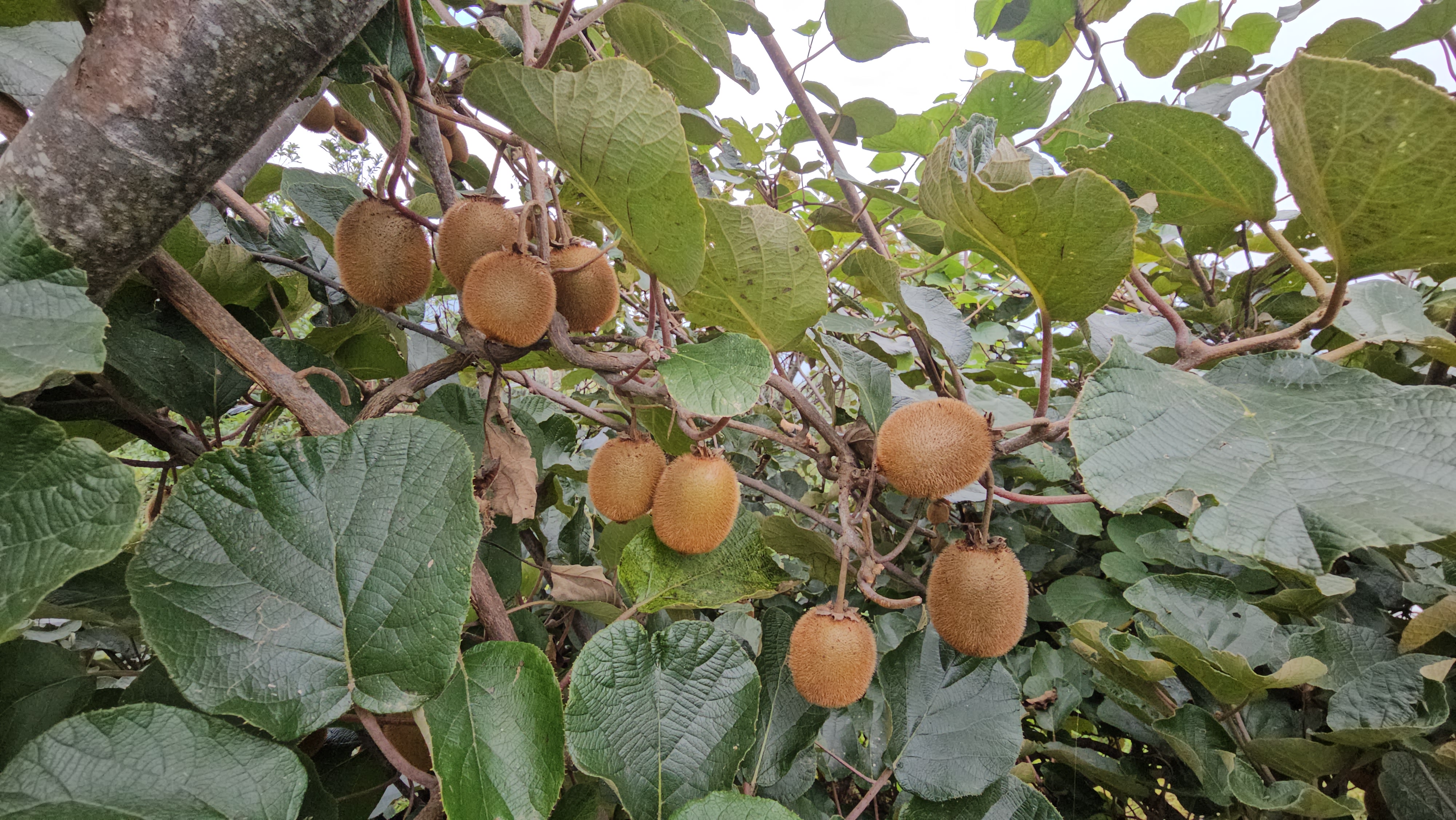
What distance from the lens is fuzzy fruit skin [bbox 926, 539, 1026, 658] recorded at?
0.65 m

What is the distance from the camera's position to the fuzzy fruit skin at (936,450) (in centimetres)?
59

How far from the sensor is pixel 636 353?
0.67 m

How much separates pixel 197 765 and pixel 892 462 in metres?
0.57

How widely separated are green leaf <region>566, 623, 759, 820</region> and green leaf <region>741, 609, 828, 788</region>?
0.08 m

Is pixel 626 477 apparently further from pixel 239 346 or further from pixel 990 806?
pixel 990 806

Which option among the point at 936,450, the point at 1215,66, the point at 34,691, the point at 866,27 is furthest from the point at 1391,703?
the point at 34,691

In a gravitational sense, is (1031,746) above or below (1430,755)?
below

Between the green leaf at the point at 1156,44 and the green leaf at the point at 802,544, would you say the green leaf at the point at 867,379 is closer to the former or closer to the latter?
the green leaf at the point at 802,544

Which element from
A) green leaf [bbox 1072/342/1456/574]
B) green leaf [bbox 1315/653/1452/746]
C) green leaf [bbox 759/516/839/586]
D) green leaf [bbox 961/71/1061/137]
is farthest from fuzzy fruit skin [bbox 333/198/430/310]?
green leaf [bbox 1315/653/1452/746]

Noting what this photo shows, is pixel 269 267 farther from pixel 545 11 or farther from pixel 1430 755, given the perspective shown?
pixel 1430 755

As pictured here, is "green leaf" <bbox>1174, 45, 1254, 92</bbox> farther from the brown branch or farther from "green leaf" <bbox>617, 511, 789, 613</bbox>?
the brown branch

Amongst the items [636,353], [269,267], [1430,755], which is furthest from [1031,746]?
[269,267]

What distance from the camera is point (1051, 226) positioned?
514 millimetres

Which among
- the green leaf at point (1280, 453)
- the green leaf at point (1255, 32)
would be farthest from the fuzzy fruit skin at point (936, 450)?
the green leaf at point (1255, 32)
